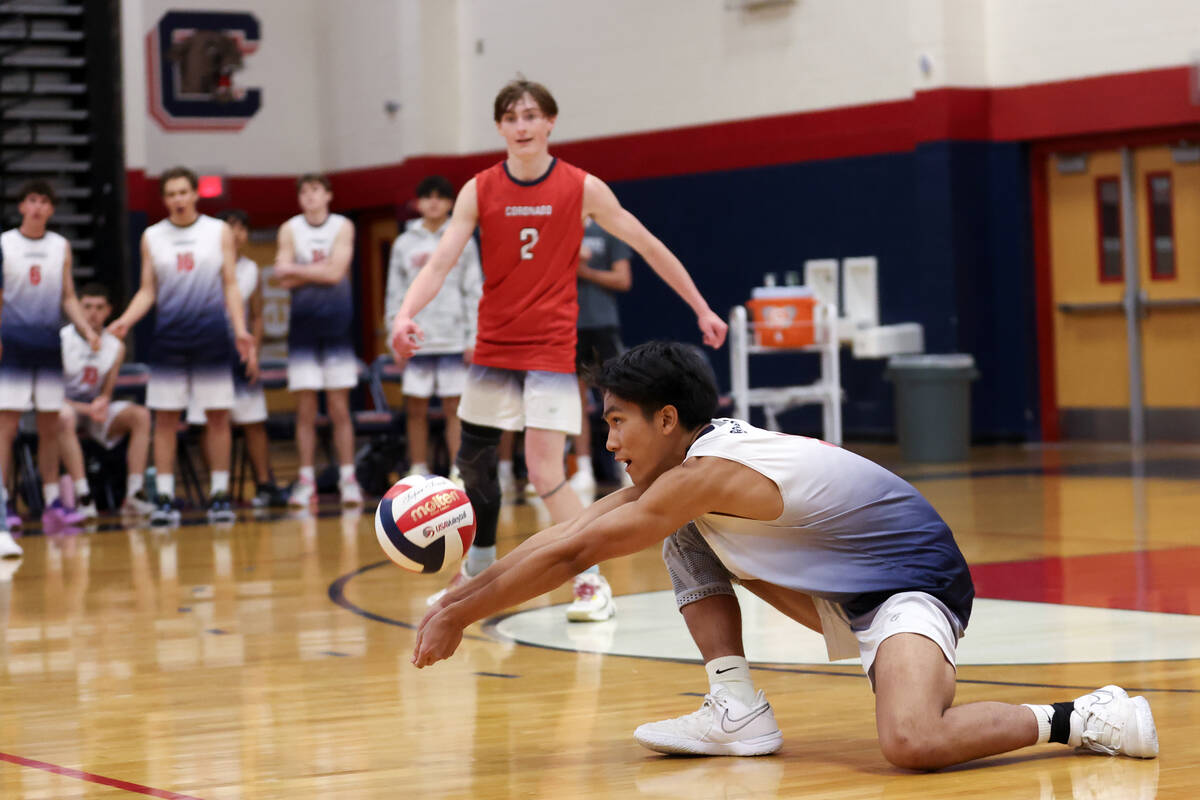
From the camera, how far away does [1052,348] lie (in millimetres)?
15203

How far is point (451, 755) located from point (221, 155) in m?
17.7

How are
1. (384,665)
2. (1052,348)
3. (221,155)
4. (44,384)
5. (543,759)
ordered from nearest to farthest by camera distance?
(543,759) < (384,665) < (44,384) < (1052,348) < (221,155)

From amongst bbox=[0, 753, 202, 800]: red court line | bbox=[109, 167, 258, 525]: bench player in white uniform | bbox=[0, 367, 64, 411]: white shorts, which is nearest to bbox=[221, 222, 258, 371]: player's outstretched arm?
bbox=[109, 167, 258, 525]: bench player in white uniform

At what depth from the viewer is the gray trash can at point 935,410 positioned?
14.1 meters

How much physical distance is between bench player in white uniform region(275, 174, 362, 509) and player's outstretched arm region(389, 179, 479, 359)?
200 inches

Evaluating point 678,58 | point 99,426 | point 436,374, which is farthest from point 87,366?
point 678,58

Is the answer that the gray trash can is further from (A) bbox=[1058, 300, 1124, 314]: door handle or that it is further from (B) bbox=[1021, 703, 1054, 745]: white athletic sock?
(B) bbox=[1021, 703, 1054, 745]: white athletic sock

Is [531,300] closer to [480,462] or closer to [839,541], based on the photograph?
[480,462]

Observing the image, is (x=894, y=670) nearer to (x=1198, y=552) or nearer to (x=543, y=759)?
(x=543, y=759)

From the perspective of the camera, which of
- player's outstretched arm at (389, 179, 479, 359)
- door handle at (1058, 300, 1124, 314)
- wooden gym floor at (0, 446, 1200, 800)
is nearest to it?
wooden gym floor at (0, 446, 1200, 800)

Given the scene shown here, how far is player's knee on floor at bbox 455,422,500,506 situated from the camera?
6.81 metres

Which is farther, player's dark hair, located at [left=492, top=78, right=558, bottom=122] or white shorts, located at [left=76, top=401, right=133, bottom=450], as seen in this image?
white shorts, located at [left=76, top=401, right=133, bottom=450]

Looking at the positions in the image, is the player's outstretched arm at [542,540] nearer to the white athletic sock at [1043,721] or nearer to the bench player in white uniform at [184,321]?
the white athletic sock at [1043,721]

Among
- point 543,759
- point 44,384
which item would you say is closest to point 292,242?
point 44,384
